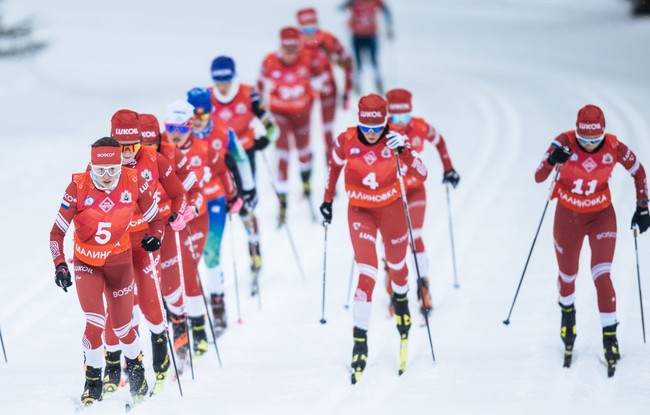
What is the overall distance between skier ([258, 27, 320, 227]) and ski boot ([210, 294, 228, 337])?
9.82ft

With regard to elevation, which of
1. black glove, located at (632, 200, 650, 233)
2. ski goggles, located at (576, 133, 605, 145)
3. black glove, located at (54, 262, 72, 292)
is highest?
ski goggles, located at (576, 133, 605, 145)

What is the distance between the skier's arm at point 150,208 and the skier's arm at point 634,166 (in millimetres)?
3781

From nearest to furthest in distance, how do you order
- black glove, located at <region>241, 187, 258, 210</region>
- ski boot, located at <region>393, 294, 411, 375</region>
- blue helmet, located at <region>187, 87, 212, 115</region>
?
1. ski boot, located at <region>393, 294, 411, 375</region>
2. blue helmet, located at <region>187, 87, 212, 115</region>
3. black glove, located at <region>241, 187, 258, 210</region>

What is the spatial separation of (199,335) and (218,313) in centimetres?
54

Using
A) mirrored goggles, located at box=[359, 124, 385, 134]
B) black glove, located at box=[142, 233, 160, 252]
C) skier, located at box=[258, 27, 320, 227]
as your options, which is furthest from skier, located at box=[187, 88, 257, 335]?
skier, located at box=[258, 27, 320, 227]

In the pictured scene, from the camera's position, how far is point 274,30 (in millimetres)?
26125

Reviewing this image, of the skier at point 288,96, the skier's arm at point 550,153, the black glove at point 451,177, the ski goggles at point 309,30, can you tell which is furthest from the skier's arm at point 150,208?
the ski goggles at point 309,30

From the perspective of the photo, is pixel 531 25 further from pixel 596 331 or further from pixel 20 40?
pixel 596 331

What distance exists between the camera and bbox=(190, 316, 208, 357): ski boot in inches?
345

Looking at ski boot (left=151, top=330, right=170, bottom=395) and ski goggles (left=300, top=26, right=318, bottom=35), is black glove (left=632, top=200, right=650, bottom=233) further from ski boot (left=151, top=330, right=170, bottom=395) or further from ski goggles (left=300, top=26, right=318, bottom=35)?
ski goggles (left=300, top=26, right=318, bottom=35)

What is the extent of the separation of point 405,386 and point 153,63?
16.2 m

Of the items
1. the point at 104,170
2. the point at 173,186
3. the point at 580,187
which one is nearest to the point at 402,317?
the point at 580,187

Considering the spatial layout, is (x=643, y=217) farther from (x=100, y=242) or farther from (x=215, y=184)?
(x=100, y=242)

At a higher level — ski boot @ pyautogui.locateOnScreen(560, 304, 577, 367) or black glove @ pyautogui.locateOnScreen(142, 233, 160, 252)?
black glove @ pyautogui.locateOnScreen(142, 233, 160, 252)
